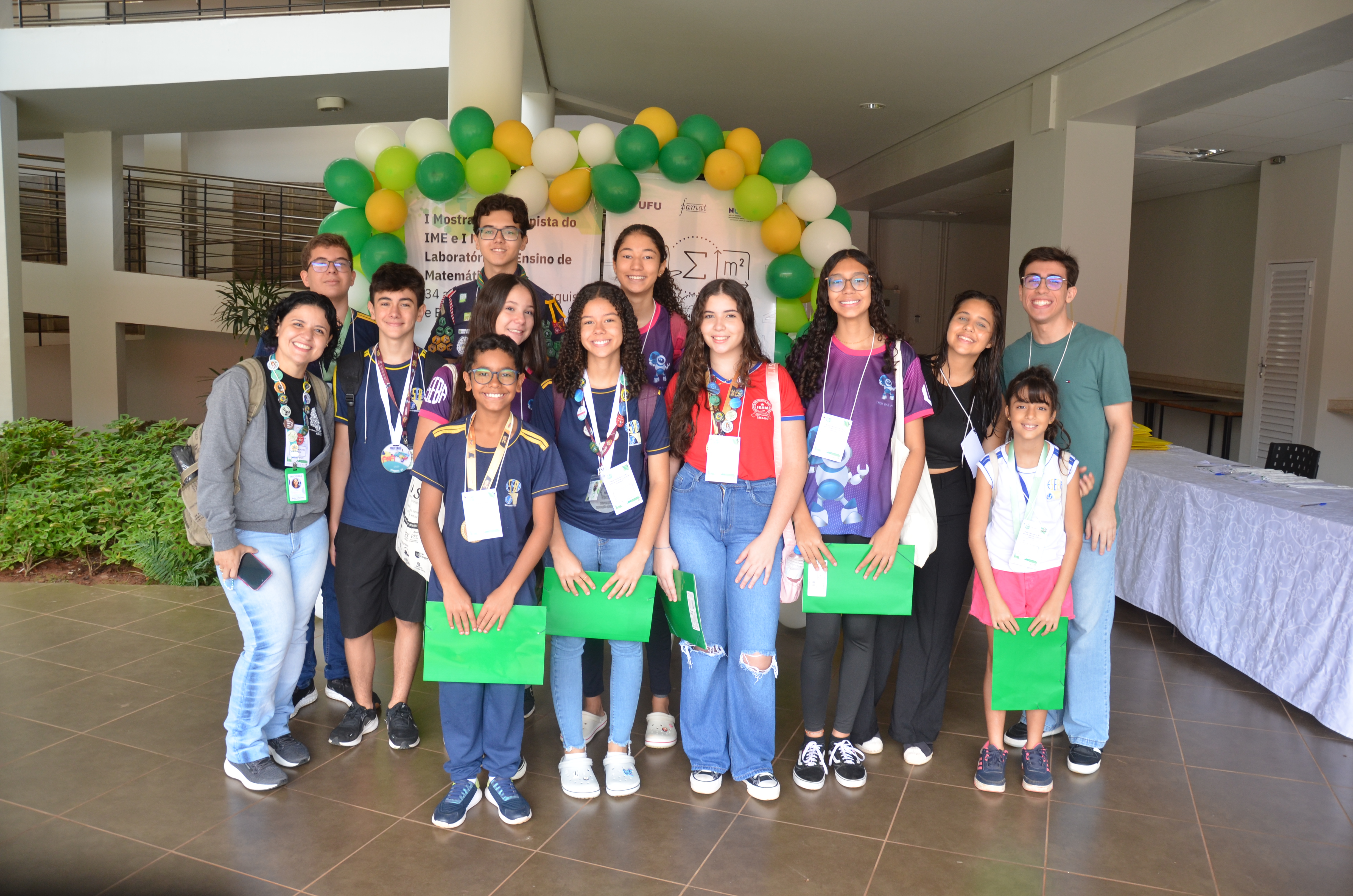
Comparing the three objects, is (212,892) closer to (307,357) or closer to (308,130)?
(307,357)

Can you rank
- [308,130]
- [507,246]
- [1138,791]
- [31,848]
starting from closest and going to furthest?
[31,848], [1138,791], [507,246], [308,130]

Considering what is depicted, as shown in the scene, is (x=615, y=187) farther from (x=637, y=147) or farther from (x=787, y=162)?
(x=787, y=162)

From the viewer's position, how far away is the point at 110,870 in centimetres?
223

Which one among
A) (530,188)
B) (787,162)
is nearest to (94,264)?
(530,188)

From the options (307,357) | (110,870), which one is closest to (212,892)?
(110,870)

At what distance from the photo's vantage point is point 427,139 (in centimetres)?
409

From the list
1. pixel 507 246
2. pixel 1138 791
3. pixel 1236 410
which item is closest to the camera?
pixel 1138 791

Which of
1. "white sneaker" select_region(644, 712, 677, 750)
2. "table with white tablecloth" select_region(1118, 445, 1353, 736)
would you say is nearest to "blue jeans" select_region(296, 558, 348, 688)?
"white sneaker" select_region(644, 712, 677, 750)

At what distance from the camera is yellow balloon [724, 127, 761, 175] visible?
4223 millimetres

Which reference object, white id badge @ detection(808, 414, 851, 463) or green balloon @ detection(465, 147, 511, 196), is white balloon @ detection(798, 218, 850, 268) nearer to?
green balloon @ detection(465, 147, 511, 196)

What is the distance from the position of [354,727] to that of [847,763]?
5.27 feet

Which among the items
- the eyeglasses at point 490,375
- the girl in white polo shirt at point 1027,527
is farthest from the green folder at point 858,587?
the eyeglasses at point 490,375

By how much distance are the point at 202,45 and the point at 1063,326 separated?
24.3ft

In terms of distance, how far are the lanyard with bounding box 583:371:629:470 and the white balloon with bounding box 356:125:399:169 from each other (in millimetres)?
2309
